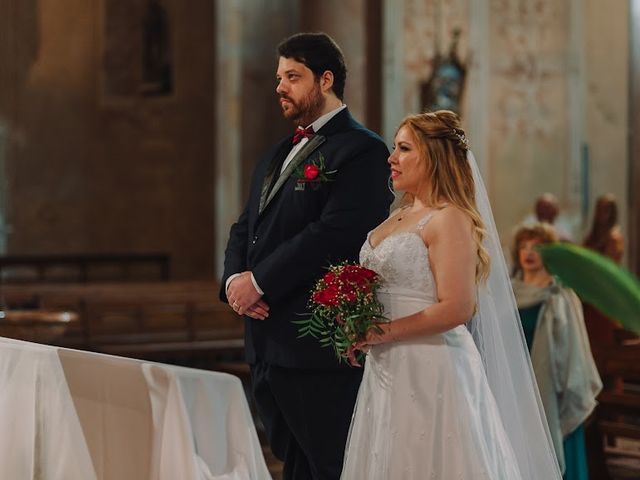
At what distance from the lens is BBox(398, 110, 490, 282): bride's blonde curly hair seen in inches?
134

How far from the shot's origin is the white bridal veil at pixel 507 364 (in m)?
3.68

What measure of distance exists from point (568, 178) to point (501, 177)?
2.25ft

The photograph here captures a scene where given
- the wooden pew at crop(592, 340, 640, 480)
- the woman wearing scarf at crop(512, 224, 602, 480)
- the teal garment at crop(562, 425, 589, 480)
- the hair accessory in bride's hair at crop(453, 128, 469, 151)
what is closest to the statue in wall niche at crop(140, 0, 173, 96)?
the wooden pew at crop(592, 340, 640, 480)

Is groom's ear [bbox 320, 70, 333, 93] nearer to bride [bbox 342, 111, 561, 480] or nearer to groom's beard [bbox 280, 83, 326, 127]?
groom's beard [bbox 280, 83, 326, 127]

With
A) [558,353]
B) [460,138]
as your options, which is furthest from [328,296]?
[558,353]

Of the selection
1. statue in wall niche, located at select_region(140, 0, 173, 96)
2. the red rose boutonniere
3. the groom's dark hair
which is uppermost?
statue in wall niche, located at select_region(140, 0, 173, 96)

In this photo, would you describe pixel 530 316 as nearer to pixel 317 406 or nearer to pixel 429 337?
pixel 317 406

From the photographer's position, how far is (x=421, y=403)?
3.40 meters

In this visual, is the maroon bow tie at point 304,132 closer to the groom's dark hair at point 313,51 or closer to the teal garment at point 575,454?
the groom's dark hair at point 313,51

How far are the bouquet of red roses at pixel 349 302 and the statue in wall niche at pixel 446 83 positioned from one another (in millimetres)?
9137

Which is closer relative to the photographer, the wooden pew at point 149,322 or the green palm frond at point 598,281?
the green palm frond at point 598,281

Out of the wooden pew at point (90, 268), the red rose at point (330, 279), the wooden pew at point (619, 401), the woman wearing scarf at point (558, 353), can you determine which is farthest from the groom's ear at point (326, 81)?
the wooden pew at point (90, 268)

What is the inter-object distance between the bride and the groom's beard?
0.45 metres

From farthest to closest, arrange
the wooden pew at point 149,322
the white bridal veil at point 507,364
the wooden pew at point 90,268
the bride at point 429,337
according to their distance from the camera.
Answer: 1. the wooden pew at point 90,268
2. the wooden pew at point 149,322
3. the white bridal veil at point 507,364
4. the bride at point 429,337
